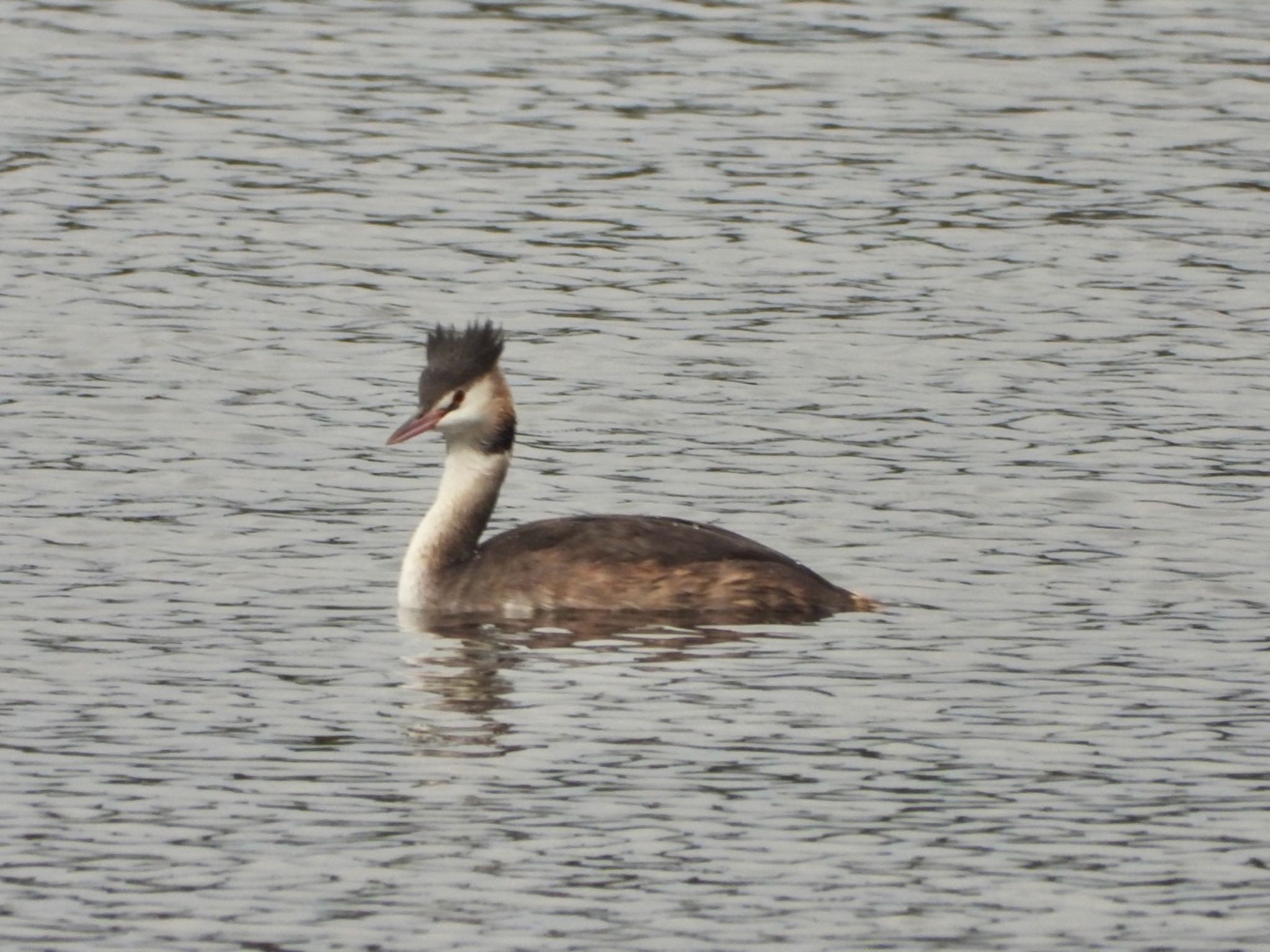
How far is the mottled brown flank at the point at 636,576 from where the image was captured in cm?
1545

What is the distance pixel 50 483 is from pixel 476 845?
701 centimetres

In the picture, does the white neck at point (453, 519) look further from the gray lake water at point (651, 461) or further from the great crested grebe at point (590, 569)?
the gray lake water at point (651, 461)

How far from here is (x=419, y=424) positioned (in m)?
16.1

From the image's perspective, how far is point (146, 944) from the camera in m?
10.3

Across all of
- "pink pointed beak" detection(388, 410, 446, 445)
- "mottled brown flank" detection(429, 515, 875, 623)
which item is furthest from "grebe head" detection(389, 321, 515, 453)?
"mottled brown flank" detection(429, 515, 875, 623)

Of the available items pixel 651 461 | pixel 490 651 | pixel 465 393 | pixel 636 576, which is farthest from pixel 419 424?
pixel 651 461

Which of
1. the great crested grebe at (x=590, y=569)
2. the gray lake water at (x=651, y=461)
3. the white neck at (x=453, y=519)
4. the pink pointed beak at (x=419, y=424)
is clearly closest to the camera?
the gray lake water at (x=651, y=461)

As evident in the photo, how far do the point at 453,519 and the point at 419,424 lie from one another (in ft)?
1.75

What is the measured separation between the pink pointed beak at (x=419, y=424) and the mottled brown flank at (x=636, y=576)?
0.73 meters

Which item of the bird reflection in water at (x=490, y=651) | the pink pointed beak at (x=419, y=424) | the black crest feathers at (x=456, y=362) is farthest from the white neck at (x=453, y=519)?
the black crest feathers at (x=456, y=362)

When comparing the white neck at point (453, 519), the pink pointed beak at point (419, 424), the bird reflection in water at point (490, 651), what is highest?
the pink pointed beak at point (419, 424)

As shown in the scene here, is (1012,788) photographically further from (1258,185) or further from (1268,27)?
(1268,27)

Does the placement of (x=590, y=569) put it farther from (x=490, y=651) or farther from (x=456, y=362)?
(x=456, y=362)

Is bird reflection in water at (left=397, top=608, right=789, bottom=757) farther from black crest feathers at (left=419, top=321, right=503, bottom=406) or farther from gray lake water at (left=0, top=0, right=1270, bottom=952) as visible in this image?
black crest feathers at (left=419, top=321, right=503, bottom=406)
